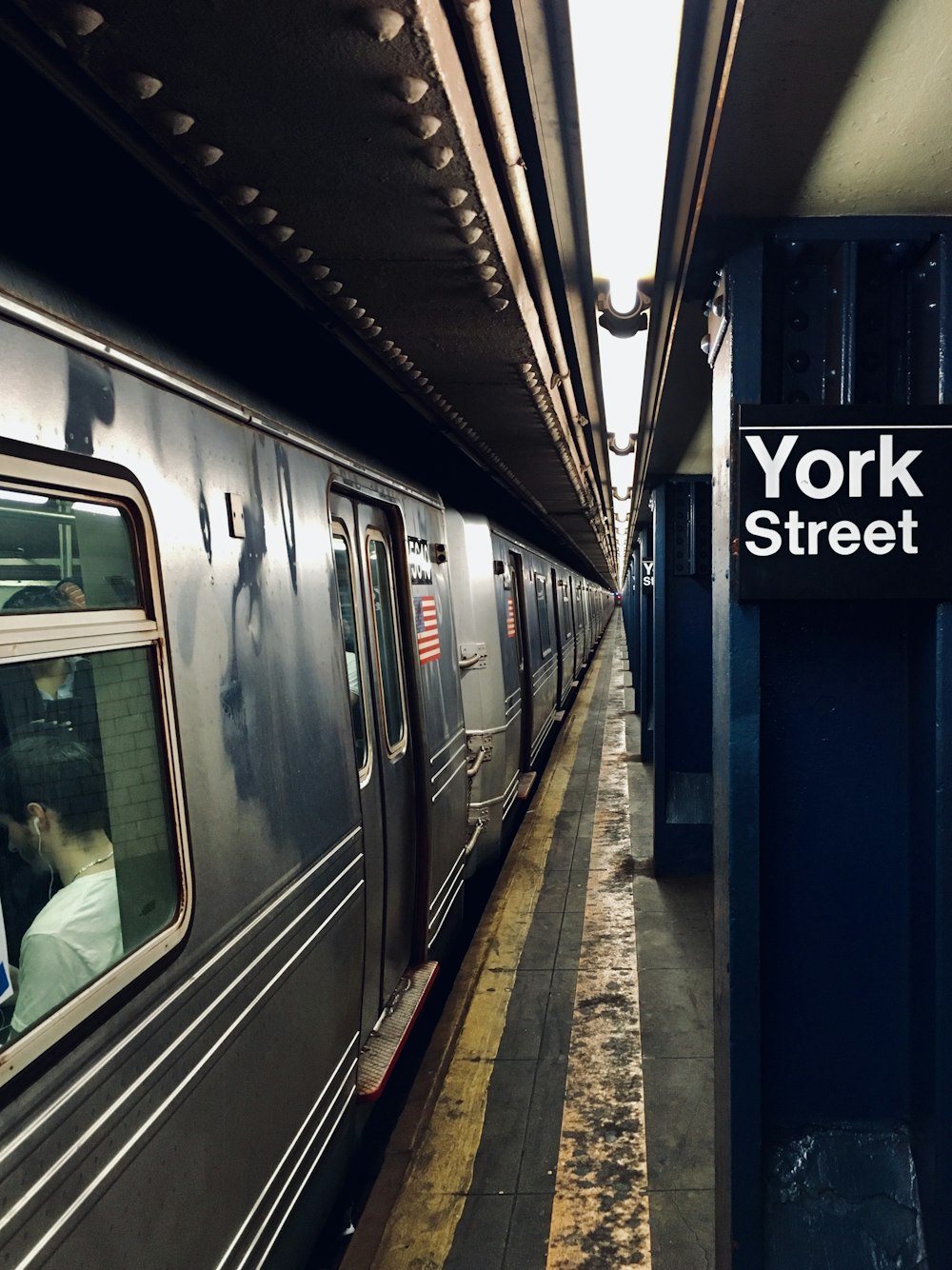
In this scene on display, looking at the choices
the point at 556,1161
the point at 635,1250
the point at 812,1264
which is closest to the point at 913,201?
the point at 812,1264

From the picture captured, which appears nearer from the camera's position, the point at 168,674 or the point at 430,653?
the point at 168,674

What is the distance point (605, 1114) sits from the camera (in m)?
3.55

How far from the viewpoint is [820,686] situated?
6.80 ft

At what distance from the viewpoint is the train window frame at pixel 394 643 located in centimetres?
375

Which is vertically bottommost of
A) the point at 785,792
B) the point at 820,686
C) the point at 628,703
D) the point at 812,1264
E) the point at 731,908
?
the point at 628,703

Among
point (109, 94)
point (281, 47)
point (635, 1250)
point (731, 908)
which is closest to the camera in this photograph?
point (281, 47)

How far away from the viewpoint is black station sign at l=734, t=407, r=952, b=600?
1897 mm

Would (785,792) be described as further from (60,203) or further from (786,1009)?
(60,203)

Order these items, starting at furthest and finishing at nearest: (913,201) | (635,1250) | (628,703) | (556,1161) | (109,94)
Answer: (628,703) < (556,1161) < (635,1250) < (913,201) < (109,94)

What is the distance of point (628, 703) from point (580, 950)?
482 inches

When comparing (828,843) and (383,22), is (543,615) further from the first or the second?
(383,22)

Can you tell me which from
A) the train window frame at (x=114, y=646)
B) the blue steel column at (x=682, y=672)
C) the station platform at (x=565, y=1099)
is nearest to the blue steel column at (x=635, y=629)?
the blue steel column at (x=682, y=672)

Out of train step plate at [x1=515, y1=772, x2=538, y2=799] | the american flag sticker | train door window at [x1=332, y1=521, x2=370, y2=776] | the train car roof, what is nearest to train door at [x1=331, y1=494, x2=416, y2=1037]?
train door window at [x1=332, y1=521, x2=370, y2=776]

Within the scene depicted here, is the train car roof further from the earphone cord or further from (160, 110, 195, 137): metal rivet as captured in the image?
the earphone cord
